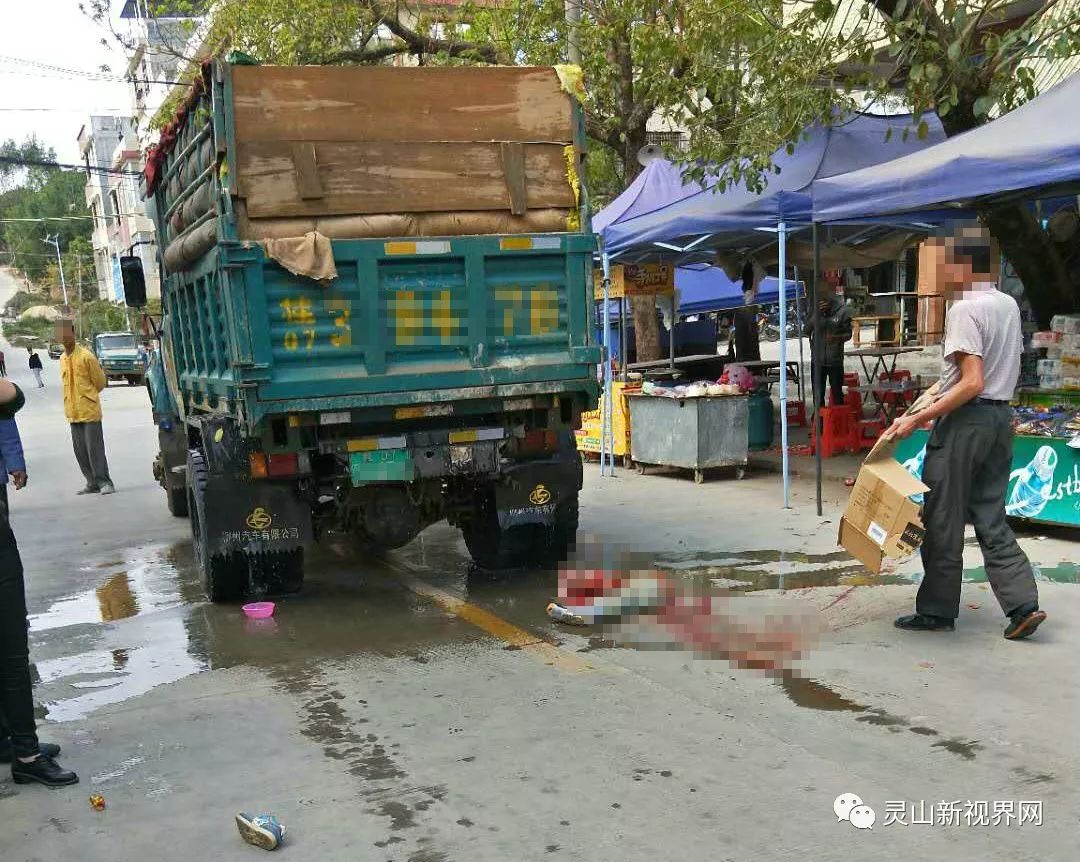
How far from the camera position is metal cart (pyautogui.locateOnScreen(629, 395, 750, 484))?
10172 mm

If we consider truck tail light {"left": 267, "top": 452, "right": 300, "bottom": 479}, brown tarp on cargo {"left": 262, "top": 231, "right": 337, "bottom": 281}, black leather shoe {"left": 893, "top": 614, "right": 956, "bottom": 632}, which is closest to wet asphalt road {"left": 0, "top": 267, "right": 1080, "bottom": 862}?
black leather shoe {"left": 893, "top": 614, "right": 956, "bottom": 632}

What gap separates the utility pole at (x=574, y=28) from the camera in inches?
449

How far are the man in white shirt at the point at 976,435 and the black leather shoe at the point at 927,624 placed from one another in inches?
5.5

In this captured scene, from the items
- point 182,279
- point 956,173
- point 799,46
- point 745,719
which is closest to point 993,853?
point 745,719

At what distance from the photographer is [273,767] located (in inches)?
157

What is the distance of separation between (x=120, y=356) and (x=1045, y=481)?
3507cm

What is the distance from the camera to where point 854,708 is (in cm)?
433

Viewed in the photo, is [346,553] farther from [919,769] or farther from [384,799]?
[919,769]

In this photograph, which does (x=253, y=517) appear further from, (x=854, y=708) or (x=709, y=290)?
(x=709, y=290)

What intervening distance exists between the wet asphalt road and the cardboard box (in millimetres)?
495

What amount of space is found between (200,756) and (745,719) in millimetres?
2290

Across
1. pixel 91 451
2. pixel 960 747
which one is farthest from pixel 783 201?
pixel 91 451

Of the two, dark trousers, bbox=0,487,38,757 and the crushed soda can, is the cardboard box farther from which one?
dark trousers, bbox=0,487,38,757

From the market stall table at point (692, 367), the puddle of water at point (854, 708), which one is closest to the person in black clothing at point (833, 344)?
the market stall table at point (692, 367)
